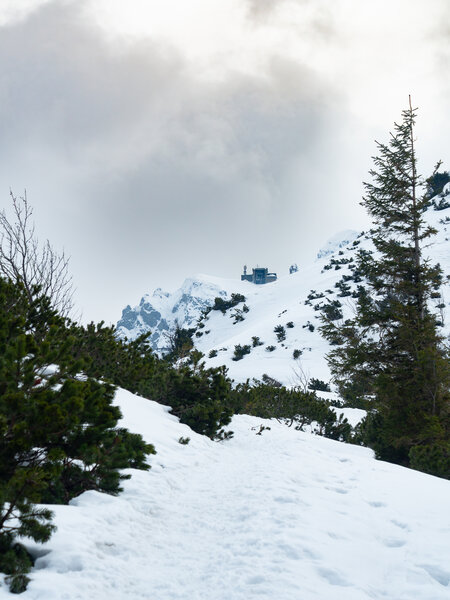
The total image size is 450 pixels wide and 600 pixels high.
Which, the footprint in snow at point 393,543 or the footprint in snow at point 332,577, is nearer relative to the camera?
the footprint in snow at point 332,577

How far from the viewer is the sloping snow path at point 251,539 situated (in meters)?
2.82

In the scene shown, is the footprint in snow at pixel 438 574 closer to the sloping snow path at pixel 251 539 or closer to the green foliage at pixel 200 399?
the sloping snow path at pixel 251 539

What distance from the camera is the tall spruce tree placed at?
10.1 m

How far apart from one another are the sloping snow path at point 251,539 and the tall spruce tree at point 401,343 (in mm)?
4042

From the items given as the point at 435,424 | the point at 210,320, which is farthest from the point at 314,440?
the point at 210,320

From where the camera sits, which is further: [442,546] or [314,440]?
[314,440]

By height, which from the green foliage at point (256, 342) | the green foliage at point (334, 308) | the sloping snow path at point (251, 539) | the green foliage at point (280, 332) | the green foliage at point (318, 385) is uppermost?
the green foliage at point (334, 308)

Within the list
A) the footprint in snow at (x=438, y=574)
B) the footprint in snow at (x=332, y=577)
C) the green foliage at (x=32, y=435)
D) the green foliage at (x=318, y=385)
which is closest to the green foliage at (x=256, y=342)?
the green foliage at (x=318, y=385)

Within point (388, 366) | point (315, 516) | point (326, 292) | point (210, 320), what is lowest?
point (315, 516)

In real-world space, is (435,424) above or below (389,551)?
above

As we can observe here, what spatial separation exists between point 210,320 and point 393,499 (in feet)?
173

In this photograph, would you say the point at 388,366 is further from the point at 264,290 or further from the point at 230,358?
the point at 264,290

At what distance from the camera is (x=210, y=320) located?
57.7 metres

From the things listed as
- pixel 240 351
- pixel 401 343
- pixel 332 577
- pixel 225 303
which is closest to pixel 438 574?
pixel 332 577
